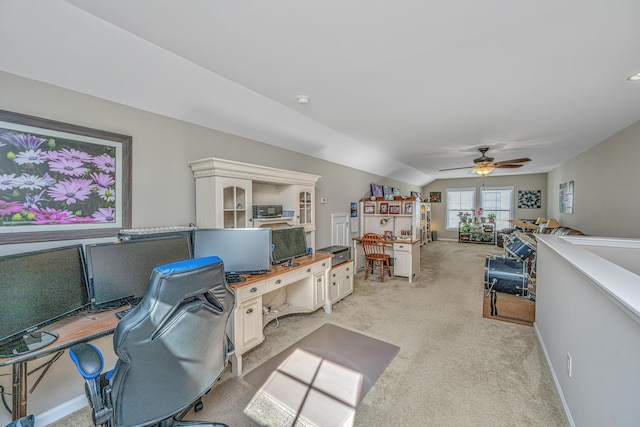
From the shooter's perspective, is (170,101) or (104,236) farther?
(170,101)

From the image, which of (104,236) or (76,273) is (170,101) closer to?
(104,236)

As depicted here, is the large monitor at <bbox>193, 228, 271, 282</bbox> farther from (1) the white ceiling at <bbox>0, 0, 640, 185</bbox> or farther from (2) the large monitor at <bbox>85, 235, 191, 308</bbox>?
(1) the white ceiling at <bbox>0, 0, 640, 185</bbox>

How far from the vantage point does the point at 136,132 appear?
2217mm

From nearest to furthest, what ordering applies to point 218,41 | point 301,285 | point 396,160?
1. point 218,41
2. point 301,285
3. point 396,160

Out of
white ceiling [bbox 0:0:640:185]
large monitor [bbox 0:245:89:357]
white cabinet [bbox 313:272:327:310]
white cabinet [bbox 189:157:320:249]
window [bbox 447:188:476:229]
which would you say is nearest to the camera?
large monitor [bbox 0:245:89:357]

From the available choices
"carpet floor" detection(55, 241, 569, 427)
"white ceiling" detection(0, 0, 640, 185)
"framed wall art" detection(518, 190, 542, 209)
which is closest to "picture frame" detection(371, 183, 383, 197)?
"carpet floor" detection(55, 241, 569, 427)

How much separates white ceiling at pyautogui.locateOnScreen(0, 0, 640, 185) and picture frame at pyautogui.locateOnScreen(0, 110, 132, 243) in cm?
35

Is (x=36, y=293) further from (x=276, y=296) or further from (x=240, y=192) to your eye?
(x=276, y=296)

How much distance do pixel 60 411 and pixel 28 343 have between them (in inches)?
37.1

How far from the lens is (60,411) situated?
182 centimetres

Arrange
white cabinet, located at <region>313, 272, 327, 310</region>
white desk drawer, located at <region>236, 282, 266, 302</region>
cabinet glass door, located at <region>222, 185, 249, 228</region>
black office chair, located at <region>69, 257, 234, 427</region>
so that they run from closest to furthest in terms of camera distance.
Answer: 1. black office chair, located at <region>69, 257, 234, 427</region>
2. white desk drawer, located at <region>236, 282, 266, 302</region>
3. cabinet glass door, located at <region>222, 185, 249, 228</region>
4. white cabinet, located at <region>313, 272, 327, 310</region>

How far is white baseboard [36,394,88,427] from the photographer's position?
174 cm

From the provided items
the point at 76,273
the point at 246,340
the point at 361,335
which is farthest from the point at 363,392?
the point at 76,273

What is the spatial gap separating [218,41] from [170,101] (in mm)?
864
